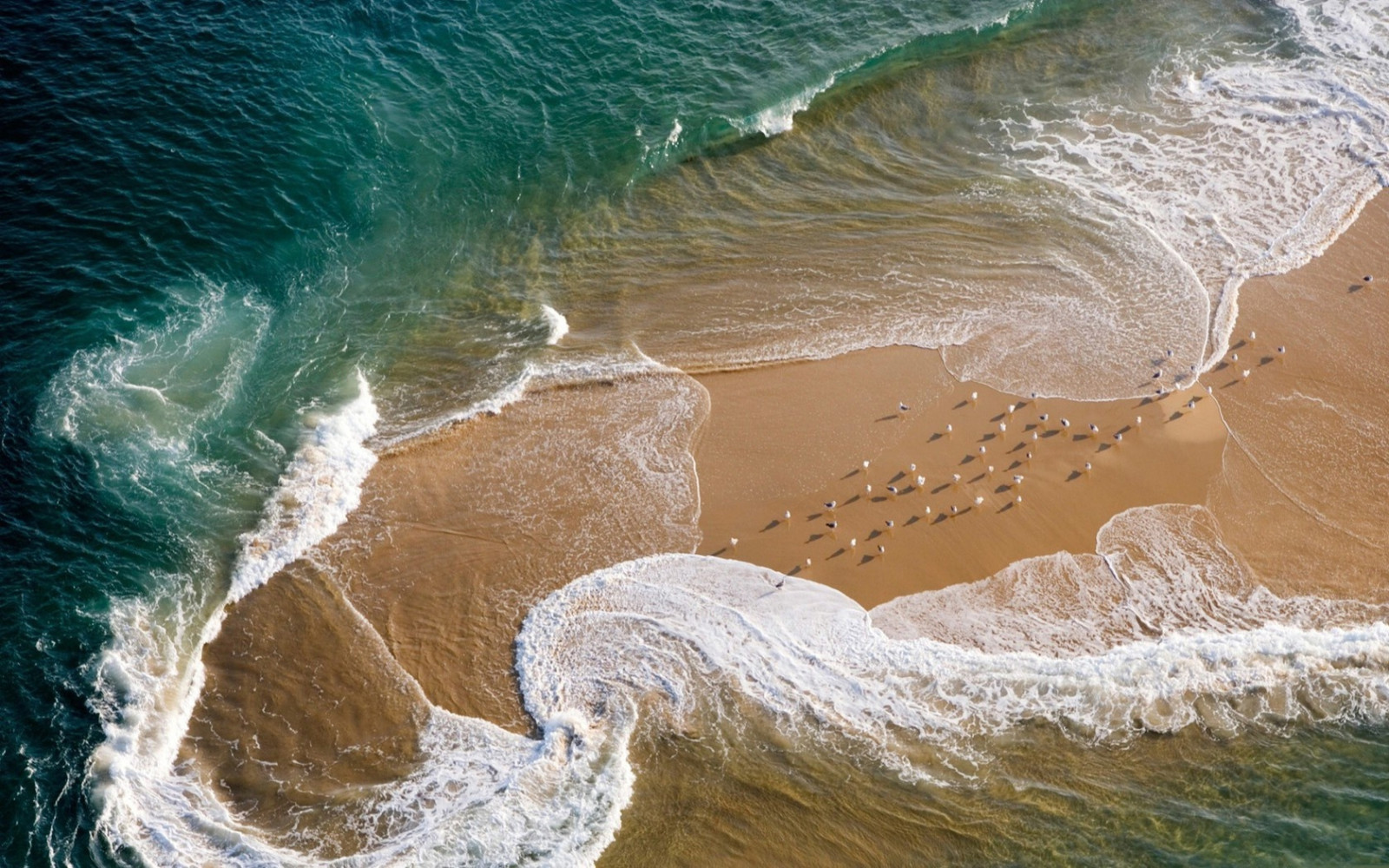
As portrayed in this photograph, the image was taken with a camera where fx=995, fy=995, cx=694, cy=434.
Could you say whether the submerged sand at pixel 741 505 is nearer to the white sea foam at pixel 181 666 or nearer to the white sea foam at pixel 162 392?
the white sea foam at pixel 181 666

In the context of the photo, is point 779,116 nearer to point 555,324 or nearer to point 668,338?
point 668,338

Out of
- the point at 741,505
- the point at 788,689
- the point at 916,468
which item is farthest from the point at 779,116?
the point at 788,689

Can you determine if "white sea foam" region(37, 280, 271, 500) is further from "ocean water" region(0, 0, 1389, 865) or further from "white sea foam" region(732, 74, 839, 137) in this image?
"white sea foam" region(732, 74, 839, 137)

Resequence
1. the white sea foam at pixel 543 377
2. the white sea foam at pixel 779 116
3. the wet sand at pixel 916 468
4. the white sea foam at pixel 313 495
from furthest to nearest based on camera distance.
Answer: the white sea foam at pixel 779 116, the white sea foam at pixel 543 377, the white sea foam at pixel 313 495, the wet sand at pixel 916 468

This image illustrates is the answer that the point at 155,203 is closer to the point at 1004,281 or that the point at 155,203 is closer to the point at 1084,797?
the point at 1004,281

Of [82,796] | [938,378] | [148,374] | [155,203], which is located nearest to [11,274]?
[155,203]

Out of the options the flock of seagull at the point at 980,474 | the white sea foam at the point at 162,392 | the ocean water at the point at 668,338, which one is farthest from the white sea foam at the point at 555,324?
the flock of seagull at the point at 980,474
